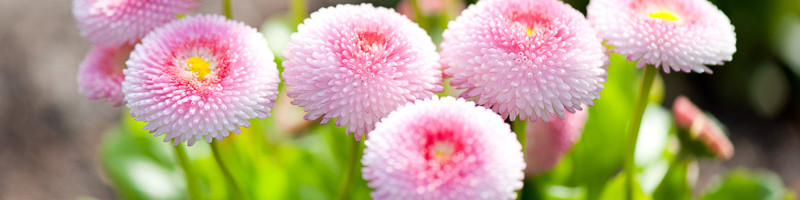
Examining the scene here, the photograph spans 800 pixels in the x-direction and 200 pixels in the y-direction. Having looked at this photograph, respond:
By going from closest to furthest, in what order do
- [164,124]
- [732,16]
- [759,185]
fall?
[164,124]
[759,185]
[732,16]

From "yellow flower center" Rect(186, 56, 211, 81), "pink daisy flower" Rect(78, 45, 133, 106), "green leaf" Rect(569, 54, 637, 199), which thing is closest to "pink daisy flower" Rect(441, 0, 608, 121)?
"yellow flower center" Rect(186, 56, 211, 81)

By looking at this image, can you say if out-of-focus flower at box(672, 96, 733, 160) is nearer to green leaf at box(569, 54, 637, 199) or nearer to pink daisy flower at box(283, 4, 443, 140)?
green leaf at box(569, 54, 637, 199)

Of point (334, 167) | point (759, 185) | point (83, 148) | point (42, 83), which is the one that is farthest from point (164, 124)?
point (42, 83)

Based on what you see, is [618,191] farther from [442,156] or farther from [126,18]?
[126,18]

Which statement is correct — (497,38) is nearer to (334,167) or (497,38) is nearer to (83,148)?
(334,167)

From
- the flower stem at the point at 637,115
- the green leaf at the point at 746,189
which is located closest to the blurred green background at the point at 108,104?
the green leaf at the point at 746,189

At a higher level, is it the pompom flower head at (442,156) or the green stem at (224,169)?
the green stem at (224,169)

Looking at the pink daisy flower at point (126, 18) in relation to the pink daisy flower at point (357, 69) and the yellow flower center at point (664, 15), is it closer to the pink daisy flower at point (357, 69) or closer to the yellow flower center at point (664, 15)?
the pink daisy flower at point (357, 69)

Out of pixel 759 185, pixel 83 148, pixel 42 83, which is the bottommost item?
pixel 759 185
